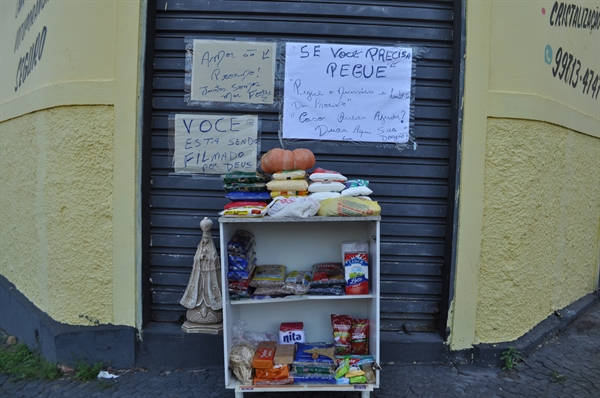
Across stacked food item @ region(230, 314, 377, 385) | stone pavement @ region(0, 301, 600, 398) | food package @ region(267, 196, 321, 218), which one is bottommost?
stone pavement @ region(0, 301, 600, 398)

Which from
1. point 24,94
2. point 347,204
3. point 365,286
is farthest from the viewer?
point 24,94

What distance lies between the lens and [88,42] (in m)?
3.62

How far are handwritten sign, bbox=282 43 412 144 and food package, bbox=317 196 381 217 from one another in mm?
949

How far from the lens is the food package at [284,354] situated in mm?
3129

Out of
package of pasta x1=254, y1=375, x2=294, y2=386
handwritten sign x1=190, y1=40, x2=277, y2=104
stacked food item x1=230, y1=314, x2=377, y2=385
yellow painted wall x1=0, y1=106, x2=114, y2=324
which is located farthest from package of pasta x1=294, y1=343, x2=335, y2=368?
handwritten sign x1=190, y1=40, x2=277, y2=104

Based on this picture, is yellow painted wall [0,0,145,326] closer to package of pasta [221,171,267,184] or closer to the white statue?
the white statue

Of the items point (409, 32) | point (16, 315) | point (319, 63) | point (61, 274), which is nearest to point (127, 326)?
point (61, 274)

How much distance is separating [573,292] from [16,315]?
18.2 ft

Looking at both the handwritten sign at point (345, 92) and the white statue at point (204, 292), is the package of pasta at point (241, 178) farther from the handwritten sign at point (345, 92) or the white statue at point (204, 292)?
the handwritten sign at point (345, 92)

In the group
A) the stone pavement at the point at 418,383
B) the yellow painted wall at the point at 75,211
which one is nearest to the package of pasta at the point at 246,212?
the yellow painted wall at the point at 75,211

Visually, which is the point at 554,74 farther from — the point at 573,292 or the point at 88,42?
the point at 88,42

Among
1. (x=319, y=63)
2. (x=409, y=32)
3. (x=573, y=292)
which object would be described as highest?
(x=409, y=32)

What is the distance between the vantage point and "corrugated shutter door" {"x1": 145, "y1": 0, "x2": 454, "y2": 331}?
3.83 m

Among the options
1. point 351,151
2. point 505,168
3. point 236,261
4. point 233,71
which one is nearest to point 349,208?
point 236,261
